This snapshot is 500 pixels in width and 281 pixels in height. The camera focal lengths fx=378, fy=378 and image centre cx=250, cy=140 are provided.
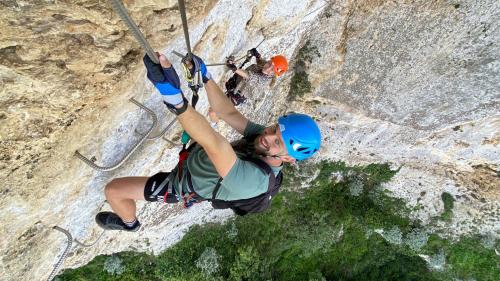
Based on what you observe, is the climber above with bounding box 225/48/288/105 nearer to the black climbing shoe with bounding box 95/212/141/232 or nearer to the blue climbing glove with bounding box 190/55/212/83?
the blue climbing glove with bounding box 190/55/212/83

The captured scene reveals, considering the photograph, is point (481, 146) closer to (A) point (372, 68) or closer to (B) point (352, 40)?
(A) point (372, 68)

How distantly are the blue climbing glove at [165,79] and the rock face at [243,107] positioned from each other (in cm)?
80

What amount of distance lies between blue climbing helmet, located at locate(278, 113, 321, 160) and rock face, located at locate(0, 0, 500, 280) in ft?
5.15

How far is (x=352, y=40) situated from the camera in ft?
22.7

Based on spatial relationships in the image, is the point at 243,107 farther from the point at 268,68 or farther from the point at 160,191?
the point at 160,191

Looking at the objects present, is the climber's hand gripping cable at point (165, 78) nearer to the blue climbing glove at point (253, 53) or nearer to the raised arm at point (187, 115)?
the raised arm at point (187, 115)

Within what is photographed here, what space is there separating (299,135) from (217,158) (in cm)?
118

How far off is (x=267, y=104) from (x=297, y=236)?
454 centimetres

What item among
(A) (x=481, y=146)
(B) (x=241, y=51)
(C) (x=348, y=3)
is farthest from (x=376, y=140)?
(B) (x=241, y=51)

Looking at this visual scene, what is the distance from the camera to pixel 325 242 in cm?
1123

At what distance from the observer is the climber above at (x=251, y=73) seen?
670 cm

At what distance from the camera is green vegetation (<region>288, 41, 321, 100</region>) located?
25.1 feet

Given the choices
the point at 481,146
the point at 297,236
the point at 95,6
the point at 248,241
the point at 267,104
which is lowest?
the point at 297,236

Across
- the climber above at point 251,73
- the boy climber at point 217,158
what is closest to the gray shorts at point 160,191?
the boy climber at point 217,158
